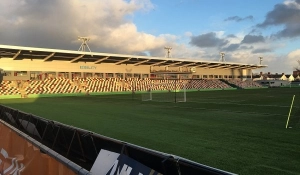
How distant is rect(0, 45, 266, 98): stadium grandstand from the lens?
49.5m

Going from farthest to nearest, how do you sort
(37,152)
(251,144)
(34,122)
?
(34,122)
(251,144)
(37,152)

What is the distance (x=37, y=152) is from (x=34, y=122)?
19.2 feet

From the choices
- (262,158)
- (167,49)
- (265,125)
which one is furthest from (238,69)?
(262,158)

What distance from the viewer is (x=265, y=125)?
12.2 meters

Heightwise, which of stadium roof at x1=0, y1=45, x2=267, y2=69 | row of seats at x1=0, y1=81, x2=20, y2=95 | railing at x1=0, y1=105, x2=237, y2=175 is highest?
stadium roof at x1=0, y1=45, x2=267, y2=69

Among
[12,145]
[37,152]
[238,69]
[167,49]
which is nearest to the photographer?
[37,152]

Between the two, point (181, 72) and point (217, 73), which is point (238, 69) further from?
point (181, 72)

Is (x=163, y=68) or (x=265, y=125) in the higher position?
(x=163, y=68)

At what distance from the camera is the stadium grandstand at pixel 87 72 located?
163 feet

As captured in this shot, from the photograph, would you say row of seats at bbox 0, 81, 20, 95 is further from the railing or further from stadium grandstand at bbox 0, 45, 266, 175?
the railing

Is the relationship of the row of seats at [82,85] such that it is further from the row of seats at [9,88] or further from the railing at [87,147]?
the railing at [87,147]

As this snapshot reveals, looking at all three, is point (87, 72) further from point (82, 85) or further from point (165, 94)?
point (165, 94)

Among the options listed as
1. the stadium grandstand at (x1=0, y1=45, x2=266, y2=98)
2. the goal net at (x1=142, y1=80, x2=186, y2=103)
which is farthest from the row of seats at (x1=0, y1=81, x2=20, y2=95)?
the goal net at (x1=142, y1=80, x2=186, y2=103)

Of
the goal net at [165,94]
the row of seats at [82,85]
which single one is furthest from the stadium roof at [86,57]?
the goal net at [165,94]
